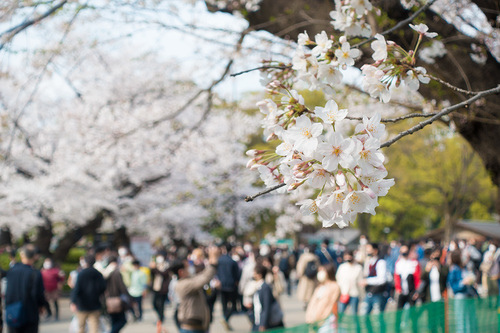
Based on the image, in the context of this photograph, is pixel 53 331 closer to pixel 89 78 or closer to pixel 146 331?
pixel 146 331

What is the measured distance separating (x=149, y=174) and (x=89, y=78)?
4.75 m

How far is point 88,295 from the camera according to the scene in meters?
8.31

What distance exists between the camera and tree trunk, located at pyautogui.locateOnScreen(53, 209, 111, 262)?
70.1ft

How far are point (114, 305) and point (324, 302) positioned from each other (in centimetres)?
344

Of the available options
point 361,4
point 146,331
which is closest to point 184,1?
point 361,4

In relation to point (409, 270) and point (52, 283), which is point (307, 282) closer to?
point (409, 270)

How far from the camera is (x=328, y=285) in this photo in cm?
746

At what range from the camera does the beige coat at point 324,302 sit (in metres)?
7.21

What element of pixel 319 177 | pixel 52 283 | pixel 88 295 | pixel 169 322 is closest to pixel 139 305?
pixel 169 322

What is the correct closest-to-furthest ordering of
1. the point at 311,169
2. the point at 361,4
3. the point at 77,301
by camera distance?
the point at 311,169 → the point at 361,4 → the point at 77,301

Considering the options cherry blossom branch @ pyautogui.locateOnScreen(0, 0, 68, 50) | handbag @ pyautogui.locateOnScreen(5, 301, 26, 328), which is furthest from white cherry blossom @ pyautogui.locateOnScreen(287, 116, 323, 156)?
handbag @ pyautogui.locateOnScreen(5, 301, 26, 328)

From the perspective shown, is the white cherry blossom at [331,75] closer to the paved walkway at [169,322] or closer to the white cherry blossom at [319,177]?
the white cherry blossom at [319,177]

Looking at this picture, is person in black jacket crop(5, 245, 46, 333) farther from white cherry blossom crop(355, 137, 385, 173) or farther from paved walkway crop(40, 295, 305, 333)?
white cherry blossom crop(355, 137, 385, 173)

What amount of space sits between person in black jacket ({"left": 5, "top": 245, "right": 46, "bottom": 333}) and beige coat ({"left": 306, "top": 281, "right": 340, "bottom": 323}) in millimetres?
3538
